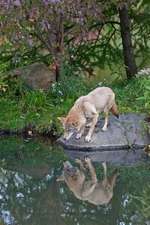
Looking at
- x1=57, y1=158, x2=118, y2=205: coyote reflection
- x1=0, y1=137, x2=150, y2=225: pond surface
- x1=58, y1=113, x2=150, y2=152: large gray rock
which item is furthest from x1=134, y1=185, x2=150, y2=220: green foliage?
x1=58, y1=113, x2=150, y2=152: large gray rock

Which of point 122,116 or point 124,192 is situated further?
point 122,116

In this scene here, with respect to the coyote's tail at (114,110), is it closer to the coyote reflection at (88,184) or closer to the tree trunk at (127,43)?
the coyote reflection at (88,184)

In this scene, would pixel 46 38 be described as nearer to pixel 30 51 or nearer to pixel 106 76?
pixel 30 51

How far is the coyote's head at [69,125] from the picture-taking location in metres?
12.6

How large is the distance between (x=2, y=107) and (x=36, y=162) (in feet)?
9.71

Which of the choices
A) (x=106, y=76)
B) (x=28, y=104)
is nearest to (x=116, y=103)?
(x=28, y=104)

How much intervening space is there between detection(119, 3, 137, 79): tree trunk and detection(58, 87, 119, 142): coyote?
388cm

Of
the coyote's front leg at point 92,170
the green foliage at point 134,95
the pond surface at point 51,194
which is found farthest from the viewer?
the green foliage at point 134,95

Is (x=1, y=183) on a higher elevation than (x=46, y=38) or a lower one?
lower

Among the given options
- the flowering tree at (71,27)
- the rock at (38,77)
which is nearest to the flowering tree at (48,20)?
the flowering tree at (71,27)

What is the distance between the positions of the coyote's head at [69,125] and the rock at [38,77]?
2970 millimetres

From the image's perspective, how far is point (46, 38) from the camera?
598 inches

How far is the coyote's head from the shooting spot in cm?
1257

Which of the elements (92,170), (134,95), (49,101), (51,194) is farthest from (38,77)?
(51,194)
